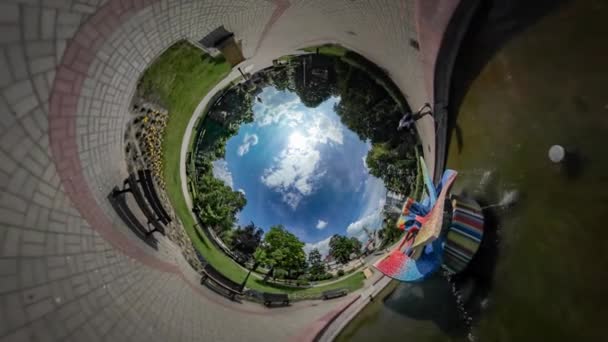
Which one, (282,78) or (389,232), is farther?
(282,78)

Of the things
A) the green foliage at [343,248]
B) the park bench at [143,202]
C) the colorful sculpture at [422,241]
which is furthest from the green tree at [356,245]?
the park bench at [143,202]

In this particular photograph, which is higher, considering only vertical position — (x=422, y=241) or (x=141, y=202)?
(x=141, y=202)

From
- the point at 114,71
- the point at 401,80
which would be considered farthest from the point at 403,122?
the point at 114,71

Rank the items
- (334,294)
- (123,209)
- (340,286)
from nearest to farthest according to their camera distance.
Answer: (123,209) < (334,294) < (340,286)

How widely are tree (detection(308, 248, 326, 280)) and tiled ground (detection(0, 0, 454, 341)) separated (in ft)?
11.7

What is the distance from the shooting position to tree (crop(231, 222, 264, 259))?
10.8m

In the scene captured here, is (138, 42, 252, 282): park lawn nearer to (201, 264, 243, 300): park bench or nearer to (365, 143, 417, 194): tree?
(201, 264, 243, 300): park bench

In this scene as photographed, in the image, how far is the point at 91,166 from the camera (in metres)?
4.34

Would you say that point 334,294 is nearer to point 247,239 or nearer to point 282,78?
point 247,239

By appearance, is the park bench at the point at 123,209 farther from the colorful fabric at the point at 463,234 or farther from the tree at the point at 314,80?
the tree at the point at 314,80

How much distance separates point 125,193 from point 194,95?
4085mm

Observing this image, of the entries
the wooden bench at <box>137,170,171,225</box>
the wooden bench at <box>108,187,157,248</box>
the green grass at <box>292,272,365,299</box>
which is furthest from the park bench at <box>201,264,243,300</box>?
the wooden bench at <box>108,187,157,248</box>

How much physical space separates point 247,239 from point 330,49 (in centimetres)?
711

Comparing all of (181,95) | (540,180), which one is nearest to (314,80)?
(181,95)
